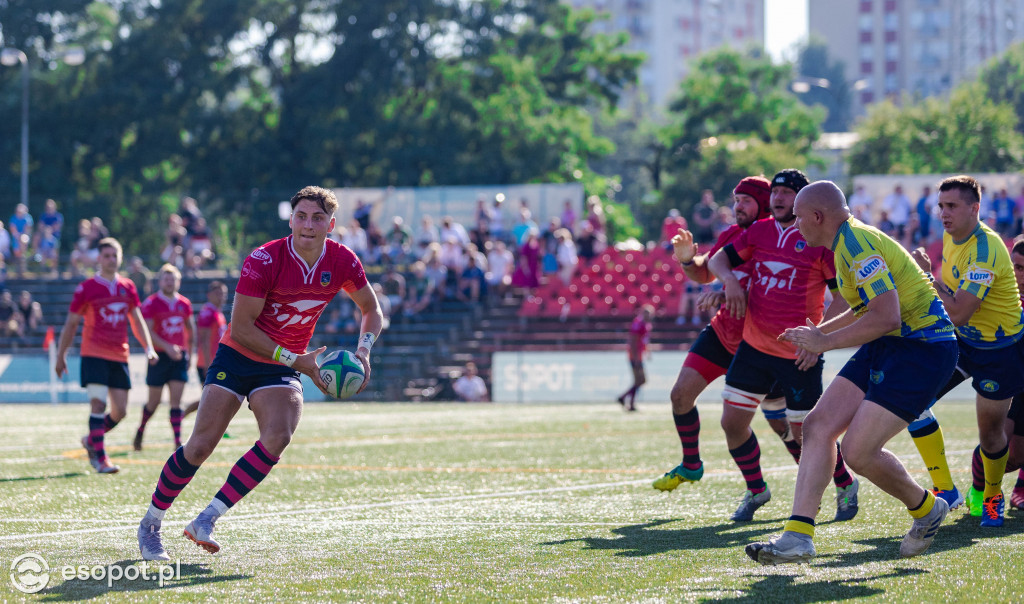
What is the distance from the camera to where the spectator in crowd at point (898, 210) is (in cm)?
2783

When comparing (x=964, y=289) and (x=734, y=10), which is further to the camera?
(x=734, y=10)

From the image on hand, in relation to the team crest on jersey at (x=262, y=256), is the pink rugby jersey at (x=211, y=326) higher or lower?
lower

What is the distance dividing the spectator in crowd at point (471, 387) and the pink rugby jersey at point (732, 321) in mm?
16871

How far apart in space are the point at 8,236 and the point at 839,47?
9560cm

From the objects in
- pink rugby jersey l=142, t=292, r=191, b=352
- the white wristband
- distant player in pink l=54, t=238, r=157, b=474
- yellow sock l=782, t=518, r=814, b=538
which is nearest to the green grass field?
yellow sock l=782, t=518, r=814, b=538

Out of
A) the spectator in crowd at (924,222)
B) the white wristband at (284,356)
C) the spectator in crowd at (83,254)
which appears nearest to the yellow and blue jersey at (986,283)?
the white wristband at (284,356)

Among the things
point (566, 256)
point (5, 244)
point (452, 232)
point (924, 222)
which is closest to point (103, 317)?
point (452, 232)


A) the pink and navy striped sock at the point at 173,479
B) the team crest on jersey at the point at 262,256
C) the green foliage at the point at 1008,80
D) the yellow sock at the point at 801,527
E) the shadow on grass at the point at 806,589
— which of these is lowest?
the shadow on grass at the point at 806,589

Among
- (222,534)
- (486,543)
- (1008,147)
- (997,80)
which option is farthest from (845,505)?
(997,80)

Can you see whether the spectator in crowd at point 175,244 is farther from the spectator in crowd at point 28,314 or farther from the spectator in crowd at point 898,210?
the spectator in crowd at point 898,210

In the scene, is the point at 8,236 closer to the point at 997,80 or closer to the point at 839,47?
the point at 997,80

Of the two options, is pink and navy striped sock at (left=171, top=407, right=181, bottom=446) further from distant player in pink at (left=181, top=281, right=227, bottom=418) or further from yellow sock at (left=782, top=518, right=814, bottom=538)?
yellow sock at (left=782, top=518, right=814, bottom=538)

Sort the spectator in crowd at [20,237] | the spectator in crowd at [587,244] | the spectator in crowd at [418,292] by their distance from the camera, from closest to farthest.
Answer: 1. the spectator in crowd at [418,292]
2. the spectator in crowd at [587,244]
3. the spectator in crowd at [20,237]

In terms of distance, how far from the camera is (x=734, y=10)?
128625 mm
